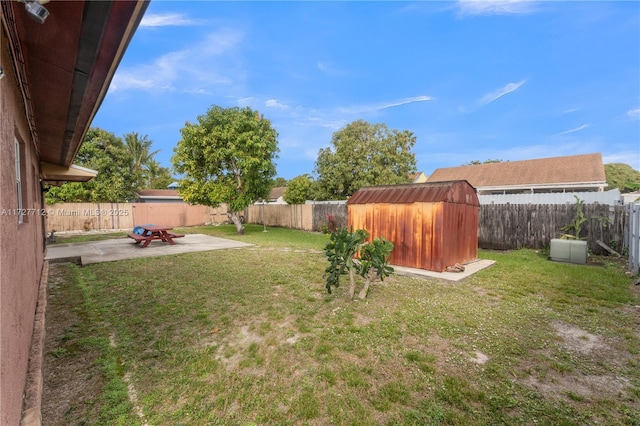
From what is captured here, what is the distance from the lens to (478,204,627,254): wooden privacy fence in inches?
320

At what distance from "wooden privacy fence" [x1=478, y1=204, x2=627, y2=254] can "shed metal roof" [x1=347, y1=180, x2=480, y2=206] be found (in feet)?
8.14

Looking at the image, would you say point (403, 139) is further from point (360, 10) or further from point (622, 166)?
point (622, 166)

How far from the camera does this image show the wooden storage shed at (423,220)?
663cm

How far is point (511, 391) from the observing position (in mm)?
2461

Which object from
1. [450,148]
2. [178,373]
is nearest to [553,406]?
[178,373]

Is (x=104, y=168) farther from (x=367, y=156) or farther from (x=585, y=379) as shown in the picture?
(x=585, y=379)

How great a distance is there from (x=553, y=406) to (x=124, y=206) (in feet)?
72.6

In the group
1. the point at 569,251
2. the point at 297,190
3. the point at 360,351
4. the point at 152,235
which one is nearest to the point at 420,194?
the point at 569,251

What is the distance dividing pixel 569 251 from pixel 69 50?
10842 mm

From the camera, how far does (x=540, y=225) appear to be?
9.34m

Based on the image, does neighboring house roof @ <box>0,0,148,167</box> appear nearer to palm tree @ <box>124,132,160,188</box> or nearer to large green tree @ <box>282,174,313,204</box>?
large green tree @ <box>282,174,313,204</box>

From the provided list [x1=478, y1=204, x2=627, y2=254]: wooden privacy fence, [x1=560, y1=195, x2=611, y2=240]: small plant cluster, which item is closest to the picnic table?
[x1=478, y1=204, x2=627, y2=254]: wooden privacy fence

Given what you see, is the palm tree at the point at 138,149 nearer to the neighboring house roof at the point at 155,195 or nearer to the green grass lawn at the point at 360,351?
the neighboring house roof at the point at 155,195

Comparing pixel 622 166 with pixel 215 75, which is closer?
pixel 215 75
